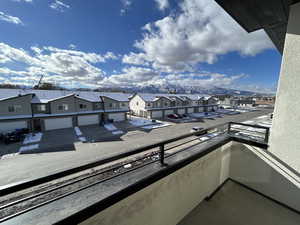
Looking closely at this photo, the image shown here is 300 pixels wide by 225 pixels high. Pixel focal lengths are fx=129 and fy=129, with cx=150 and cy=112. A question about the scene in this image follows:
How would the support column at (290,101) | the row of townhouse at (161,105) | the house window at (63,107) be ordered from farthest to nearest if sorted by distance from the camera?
the row of townhouse at (161,105)
the house window at (63,107)
the support column at (290,101)

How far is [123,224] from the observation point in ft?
4.70

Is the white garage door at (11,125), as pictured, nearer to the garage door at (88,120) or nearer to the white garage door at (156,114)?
the garage door at (88,120)

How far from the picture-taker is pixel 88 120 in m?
16.0

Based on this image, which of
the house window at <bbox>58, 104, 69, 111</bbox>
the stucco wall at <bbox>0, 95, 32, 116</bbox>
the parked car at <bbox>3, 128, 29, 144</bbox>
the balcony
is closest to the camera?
the balcony

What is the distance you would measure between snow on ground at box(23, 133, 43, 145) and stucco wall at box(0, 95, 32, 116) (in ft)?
7.51

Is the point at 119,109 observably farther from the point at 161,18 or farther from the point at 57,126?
the point at 161,18

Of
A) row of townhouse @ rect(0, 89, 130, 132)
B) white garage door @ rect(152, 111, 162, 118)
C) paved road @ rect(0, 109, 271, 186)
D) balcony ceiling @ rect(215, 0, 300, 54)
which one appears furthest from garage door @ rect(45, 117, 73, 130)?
balcony ceiling @ rect(215, 0, 300, 54)

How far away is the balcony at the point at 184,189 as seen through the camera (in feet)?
3.78

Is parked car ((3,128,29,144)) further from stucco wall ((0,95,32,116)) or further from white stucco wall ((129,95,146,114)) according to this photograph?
white stucco wall ((129,95,146,114))

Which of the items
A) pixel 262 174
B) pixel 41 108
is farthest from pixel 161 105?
pixel 262 174

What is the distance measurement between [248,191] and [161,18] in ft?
26.2

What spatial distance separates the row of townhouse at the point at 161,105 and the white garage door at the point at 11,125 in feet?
48.2

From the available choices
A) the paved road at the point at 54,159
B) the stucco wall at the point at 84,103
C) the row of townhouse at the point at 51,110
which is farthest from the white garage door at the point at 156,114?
the paved road at the point at 54,159

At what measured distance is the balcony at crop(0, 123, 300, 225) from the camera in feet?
3.78
